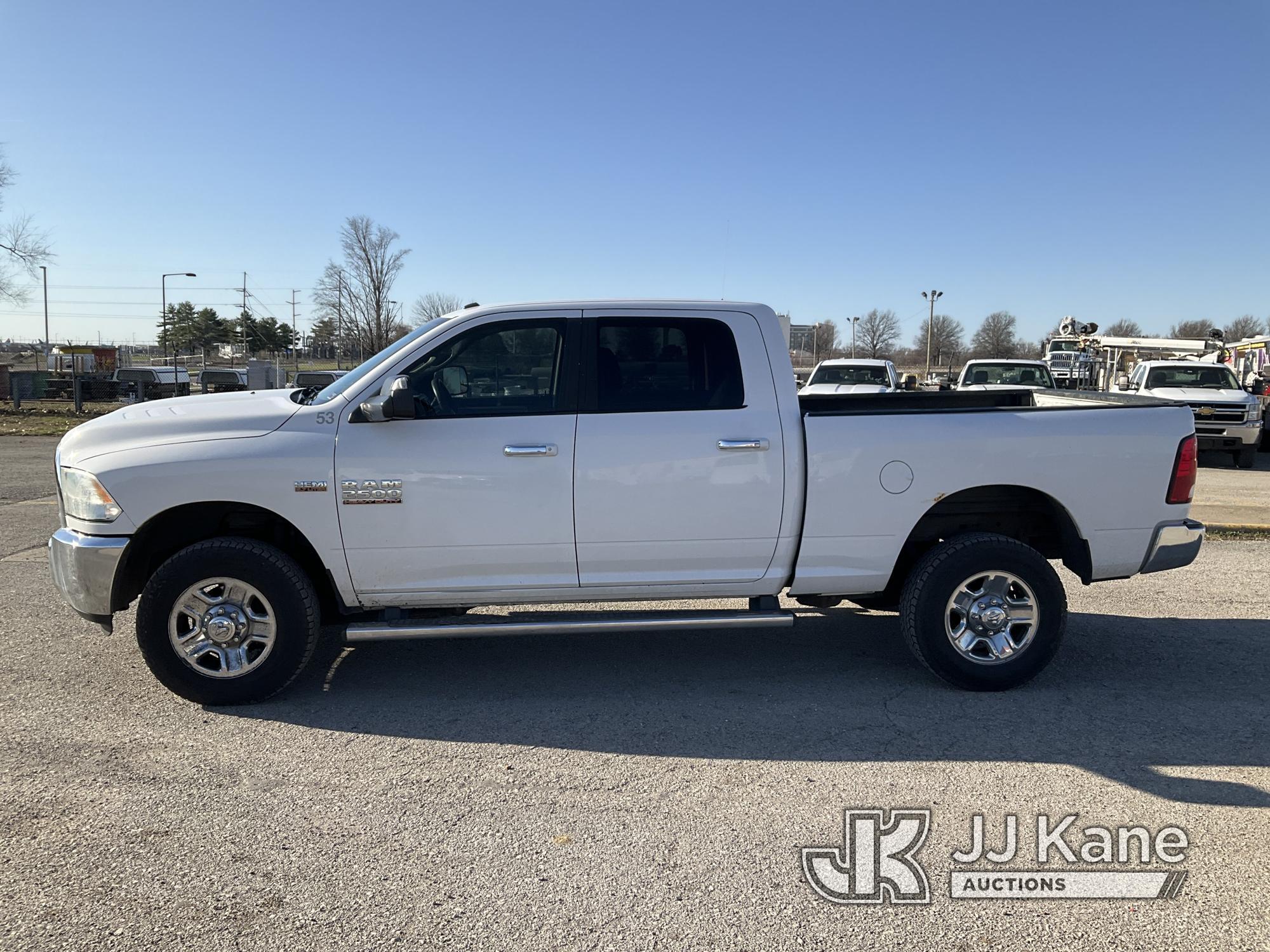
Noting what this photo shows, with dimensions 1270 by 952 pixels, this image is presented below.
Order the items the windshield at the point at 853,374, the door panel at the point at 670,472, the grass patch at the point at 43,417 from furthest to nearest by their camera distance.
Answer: the grass patch at the point at 43,417 < the windshield at the point at 853,374 < the door panel at the point at 670,472

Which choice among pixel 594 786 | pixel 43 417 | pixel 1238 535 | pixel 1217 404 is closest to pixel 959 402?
pixel 594 786

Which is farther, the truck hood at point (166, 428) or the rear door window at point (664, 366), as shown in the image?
the rear door window at point (664, 366)

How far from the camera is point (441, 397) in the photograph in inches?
185

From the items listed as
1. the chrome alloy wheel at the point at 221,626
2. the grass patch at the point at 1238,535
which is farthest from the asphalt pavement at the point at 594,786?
the grass patch at the point at 1238,535

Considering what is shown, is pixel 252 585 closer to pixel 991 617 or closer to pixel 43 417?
pixel 991 617

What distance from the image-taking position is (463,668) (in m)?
5.31

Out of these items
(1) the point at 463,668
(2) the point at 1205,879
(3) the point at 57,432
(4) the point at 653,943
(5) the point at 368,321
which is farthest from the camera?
(5) the point at 368,321

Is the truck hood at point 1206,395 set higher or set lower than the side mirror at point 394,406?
higher

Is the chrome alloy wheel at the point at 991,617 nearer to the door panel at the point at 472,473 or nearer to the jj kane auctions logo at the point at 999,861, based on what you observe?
the jj kane auctions logo at the point at 999,861

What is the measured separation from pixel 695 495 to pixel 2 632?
4.45 m

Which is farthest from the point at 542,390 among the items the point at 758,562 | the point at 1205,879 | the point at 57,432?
the point at 57,432

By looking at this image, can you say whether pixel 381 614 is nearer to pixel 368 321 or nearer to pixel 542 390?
pixel 542 390

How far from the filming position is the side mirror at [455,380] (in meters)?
4.70

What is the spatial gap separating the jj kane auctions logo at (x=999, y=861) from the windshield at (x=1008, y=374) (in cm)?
1596
